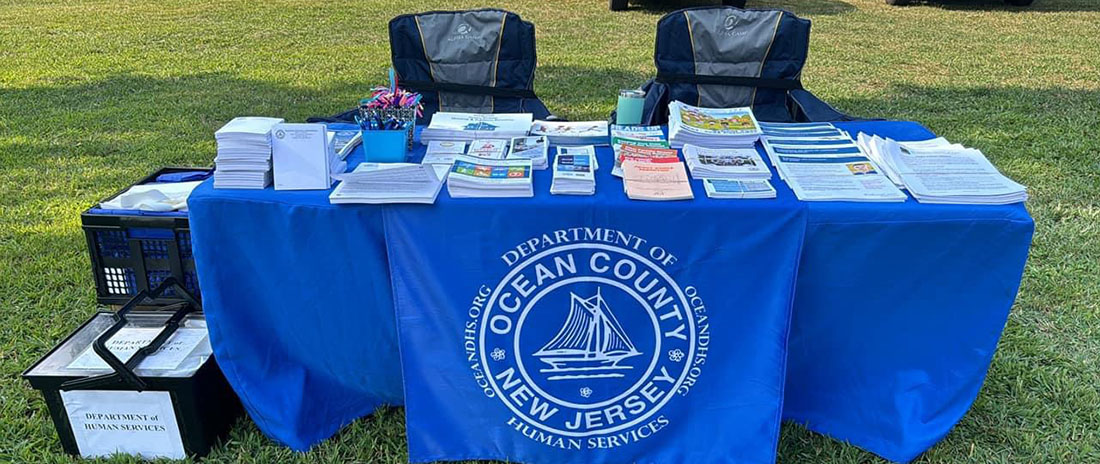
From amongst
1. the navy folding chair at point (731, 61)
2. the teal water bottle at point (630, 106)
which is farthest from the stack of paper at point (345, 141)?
the navy folding chair at point (731, 61)

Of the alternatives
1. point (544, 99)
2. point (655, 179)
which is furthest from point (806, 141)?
point (544, 99)

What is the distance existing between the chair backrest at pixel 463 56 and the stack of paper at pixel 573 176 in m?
1.22

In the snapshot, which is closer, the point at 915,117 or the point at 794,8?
the point at 915,117

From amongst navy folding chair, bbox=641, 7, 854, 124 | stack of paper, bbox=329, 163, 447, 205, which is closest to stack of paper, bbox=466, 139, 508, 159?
stack of paper, bbox=329, 163, 447, 205

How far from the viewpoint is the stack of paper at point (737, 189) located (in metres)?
1.80

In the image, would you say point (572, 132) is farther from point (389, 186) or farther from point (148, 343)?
point (148, 343)

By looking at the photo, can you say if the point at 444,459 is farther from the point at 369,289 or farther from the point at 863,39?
the point at 863,39

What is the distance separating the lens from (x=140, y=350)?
194 centimetres

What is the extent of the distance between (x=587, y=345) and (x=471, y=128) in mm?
780

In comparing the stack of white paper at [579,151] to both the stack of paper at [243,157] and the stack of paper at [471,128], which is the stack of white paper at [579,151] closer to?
the stack of paper at [471,128]

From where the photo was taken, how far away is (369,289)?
191 centimetres

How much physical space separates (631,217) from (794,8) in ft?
30.9

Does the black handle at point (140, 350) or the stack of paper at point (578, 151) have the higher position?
the stack of paper at point (578, 151)

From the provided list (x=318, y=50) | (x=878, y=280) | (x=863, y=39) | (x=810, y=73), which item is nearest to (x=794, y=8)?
(x=863, y=39)
